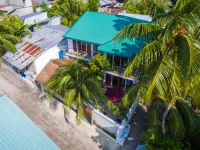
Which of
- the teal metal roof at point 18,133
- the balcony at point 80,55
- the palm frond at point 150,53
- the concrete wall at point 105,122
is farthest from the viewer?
the balcony at point 80,55

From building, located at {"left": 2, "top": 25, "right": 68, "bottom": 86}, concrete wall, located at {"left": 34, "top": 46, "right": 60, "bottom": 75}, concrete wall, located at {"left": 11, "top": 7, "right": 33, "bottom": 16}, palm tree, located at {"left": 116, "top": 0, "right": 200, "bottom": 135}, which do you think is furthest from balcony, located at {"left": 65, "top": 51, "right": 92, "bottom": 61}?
concrete wall, located at {"left": 11, "top": 7, "right": 33, "bottom": 16}

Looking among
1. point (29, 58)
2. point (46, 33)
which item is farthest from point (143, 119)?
point (46, 33)

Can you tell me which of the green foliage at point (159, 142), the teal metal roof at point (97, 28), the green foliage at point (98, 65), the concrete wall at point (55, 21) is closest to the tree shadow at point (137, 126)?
the green foliage at point (159, 142)

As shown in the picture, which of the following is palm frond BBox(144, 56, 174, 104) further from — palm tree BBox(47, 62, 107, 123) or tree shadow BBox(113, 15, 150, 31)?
tree shadow BBox(113, 15, 150, 31)

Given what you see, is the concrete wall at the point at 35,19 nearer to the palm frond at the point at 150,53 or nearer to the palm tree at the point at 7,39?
the palm tree at the point at 7,39

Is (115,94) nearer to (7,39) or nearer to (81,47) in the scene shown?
(81,47)

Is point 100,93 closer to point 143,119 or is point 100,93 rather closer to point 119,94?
point 119,94
